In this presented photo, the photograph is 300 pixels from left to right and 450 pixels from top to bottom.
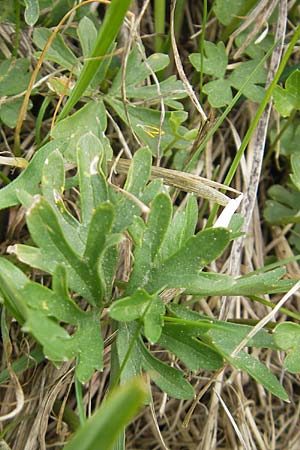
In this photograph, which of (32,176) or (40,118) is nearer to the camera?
(32,176)

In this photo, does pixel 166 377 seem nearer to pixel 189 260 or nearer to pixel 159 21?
pixel 189 260

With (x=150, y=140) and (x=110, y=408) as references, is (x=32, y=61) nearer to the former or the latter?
(x=150, y=140)

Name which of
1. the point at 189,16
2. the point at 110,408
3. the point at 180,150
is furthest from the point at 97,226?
the point at 189,16

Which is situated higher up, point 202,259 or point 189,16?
point 189,16

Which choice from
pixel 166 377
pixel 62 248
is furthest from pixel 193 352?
pixel 62 248

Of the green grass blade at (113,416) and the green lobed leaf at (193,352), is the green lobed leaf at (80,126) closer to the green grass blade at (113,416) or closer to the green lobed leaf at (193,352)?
the green lobed leaf at (193,352)

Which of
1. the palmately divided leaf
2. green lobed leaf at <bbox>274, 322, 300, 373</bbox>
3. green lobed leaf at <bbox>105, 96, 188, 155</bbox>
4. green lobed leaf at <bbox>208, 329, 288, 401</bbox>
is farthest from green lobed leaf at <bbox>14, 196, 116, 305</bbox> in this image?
green lobed leaf at <bbox>105, 96, 188, 155</bbox>
